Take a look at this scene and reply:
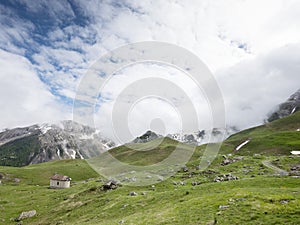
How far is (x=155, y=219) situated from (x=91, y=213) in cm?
1582

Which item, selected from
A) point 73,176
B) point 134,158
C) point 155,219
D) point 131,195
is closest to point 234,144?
point 134,158

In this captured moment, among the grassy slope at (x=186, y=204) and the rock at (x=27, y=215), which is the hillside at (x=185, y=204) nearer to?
the grassy slope at (x=186, y=204)

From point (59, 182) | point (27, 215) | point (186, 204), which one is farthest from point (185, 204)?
point (59, 182)

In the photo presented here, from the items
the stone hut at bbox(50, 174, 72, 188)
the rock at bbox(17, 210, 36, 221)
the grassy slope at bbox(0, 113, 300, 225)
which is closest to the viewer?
the grassy slope at bbox(0, 113, 300, 225)

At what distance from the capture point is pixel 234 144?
16000cm

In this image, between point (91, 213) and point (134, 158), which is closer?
point (91, 213)

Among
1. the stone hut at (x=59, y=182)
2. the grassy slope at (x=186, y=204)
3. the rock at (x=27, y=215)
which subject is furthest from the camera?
the stone hut at (x=59, y=182)

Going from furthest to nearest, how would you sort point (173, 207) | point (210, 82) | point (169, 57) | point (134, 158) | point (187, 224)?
point (134, 158), point (169, 57), point (210, 82), point (173, 207), point (187, 224)

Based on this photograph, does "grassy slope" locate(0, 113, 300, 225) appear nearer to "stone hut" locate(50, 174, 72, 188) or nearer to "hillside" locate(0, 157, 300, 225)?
"hillside" locate(0, 157, 300, 225)

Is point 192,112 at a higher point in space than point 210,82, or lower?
lower

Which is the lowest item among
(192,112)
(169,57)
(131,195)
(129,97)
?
(131,195)

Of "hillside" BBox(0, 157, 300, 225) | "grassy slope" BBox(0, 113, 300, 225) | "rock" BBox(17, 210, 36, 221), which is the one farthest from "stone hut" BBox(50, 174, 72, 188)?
"rock" BBox(17, 210, 36, 221)

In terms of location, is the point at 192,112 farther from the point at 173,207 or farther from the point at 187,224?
the point at 187,224

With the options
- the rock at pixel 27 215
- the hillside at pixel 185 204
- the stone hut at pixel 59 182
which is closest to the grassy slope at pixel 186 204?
the hillside at pixel 185 204
